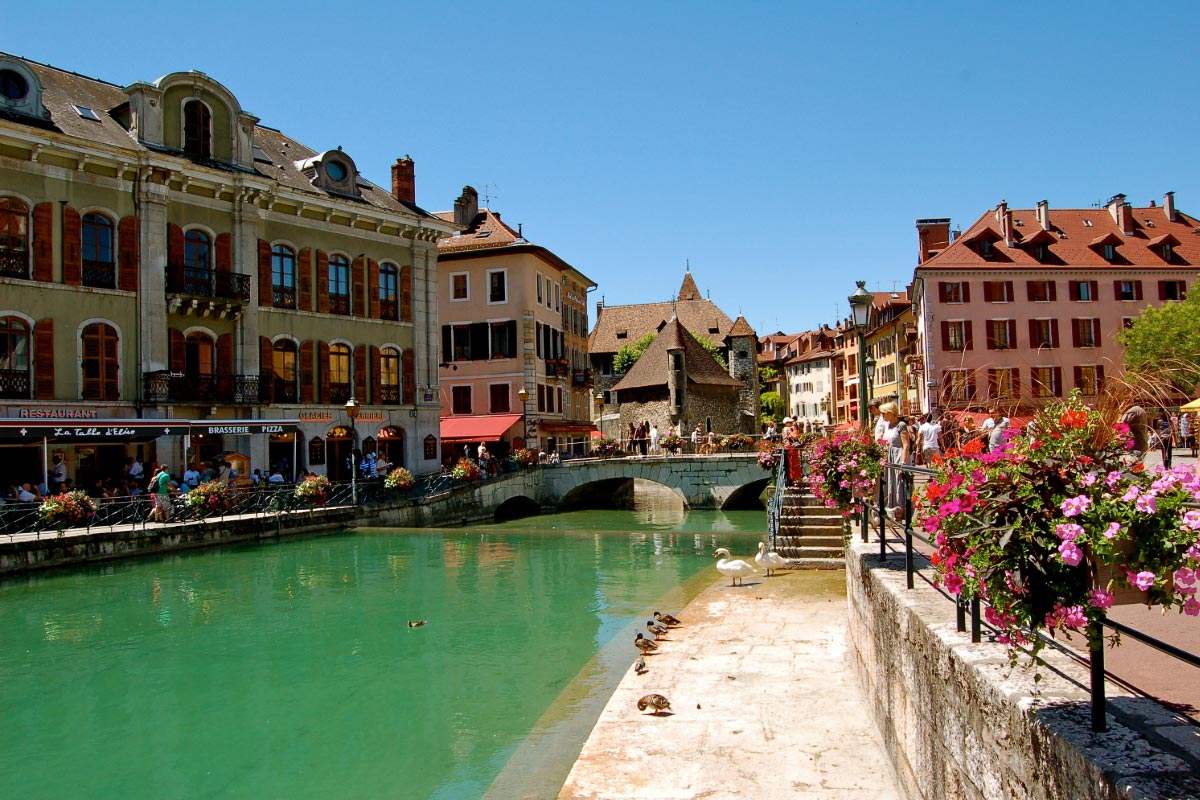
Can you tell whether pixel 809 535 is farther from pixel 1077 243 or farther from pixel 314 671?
pixel 1077 243

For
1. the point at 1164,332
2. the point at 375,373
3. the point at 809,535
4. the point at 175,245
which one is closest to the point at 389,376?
the point at 375,373

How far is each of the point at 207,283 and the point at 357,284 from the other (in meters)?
5.75

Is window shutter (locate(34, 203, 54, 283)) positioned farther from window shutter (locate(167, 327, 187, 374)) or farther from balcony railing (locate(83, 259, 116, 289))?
window shutter (locate(167, 327, 187, 374))

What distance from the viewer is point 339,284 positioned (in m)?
31.6

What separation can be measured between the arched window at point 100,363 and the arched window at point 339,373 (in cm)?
716

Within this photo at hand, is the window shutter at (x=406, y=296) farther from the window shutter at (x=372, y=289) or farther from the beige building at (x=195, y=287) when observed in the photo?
the window shutter at (x=372, y=289)

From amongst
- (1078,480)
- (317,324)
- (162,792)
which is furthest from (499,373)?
(1078,480)

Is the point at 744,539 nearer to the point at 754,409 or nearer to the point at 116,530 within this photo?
the point at 116,530

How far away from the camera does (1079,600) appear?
294 centimetres

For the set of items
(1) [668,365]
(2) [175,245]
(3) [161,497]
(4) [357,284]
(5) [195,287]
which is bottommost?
(3) [161,497]

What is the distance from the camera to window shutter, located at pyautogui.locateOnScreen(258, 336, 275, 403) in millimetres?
28672

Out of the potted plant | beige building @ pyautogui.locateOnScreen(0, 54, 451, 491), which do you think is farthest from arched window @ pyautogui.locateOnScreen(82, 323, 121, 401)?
the potted plant

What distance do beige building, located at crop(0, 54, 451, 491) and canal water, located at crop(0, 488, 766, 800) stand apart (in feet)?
24.7

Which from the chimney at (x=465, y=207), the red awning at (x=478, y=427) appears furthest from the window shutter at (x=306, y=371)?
the chimney at (x=465, y=207)
